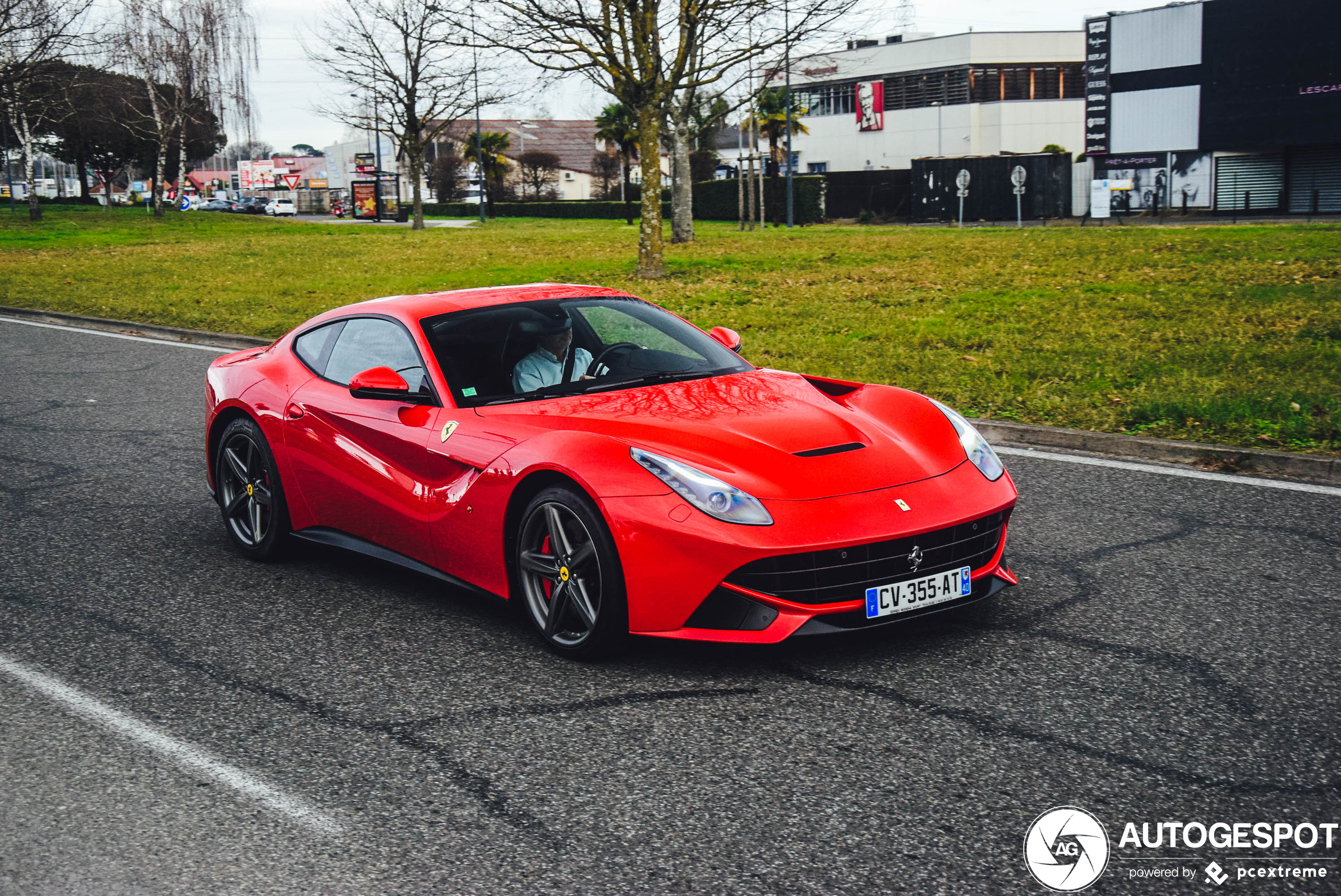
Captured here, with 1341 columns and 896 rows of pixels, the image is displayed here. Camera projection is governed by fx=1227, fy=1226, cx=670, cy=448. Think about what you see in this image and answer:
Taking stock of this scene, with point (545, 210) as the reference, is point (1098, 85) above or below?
above

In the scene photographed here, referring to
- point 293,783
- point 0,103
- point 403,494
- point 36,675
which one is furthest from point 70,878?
point 0,103

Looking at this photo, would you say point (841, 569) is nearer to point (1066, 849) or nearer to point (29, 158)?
point (1066, 849)

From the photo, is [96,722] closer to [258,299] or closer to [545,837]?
[545,837]

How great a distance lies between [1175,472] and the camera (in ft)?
23.1

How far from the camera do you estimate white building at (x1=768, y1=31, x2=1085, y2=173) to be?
63.7m

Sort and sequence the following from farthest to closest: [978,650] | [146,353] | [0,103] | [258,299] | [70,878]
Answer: [0,103] → [258,299] → [146,353] → [978,650] → [70,878]

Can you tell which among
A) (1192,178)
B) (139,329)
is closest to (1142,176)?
(1192,178)

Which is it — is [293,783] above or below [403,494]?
below

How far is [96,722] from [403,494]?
1.44 m

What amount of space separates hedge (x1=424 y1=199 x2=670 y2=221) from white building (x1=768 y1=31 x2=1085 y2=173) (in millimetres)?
11121

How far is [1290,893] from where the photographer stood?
2723 millimetres

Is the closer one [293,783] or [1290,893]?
[1290,893]

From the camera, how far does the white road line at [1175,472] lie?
6562mm

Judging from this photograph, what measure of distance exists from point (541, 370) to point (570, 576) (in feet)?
3.81
